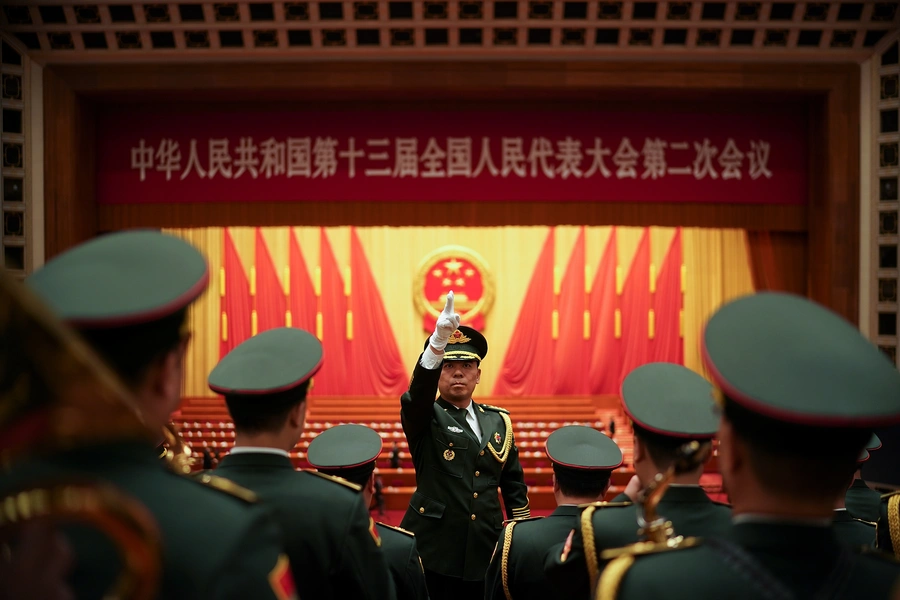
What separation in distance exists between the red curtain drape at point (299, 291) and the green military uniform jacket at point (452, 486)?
875 cm

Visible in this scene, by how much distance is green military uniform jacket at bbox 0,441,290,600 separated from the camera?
0.82 metres

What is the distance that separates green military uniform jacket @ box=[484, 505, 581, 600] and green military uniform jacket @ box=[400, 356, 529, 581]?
62 centimetres

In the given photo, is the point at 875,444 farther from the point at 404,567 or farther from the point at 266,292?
the point at 266,292

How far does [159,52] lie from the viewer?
6.80 metres

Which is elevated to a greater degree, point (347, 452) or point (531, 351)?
point (347, 452)

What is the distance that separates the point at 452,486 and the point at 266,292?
360 inches

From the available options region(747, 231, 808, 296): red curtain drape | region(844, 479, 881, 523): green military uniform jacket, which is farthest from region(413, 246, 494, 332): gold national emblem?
region(844, 479, 881, 523): green military uniform jacket

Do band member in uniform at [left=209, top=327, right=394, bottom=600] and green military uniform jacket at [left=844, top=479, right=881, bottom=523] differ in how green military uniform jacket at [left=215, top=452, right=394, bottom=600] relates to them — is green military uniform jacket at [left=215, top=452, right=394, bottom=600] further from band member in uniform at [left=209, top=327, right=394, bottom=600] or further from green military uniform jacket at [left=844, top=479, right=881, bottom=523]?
green military uniform jacket at [left=844, top=479, right=881, bottom=523]

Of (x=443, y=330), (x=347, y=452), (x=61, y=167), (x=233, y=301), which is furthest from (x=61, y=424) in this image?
(x=233, y=301)

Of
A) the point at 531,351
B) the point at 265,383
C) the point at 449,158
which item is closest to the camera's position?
the point at 265,383

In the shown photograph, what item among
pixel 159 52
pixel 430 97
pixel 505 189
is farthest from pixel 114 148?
pixel 505 189

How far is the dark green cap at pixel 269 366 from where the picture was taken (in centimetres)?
147

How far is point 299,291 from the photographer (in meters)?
11.7

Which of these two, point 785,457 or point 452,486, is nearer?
point 785,457
